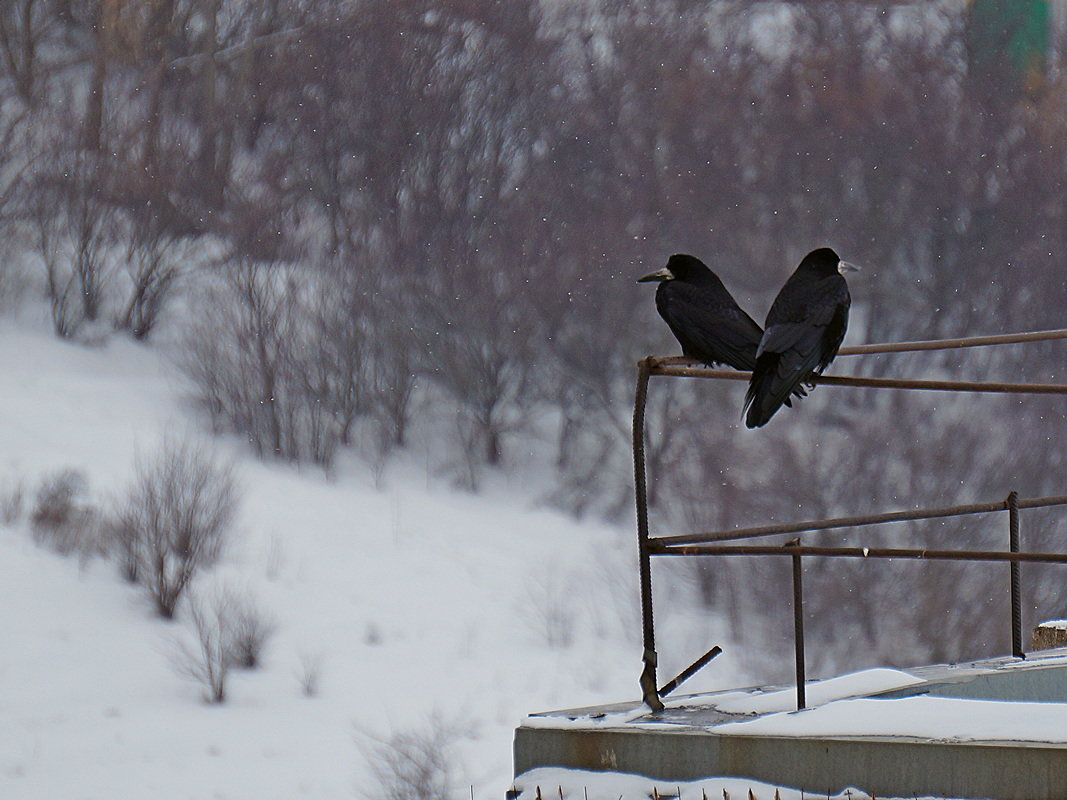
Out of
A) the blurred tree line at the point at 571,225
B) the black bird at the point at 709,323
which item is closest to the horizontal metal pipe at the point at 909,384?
the black bird at the point at 709,323

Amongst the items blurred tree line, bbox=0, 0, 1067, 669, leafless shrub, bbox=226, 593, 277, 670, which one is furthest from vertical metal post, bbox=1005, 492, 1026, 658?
blurred tree line, bbox=0, 0, 1067, 669

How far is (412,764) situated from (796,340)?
14.0 m

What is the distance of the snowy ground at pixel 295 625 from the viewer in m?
17.4

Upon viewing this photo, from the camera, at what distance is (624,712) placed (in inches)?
155

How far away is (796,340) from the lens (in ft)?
14.3

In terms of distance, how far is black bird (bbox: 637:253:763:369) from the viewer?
5199 mm

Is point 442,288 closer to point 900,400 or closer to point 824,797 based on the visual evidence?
point 900,400

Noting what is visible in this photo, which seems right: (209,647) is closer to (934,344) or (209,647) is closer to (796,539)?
(796,539)

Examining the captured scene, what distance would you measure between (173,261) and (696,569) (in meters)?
11.3

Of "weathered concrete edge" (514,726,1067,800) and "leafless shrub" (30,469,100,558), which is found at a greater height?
"leafless shrub" (30,469,100,558)

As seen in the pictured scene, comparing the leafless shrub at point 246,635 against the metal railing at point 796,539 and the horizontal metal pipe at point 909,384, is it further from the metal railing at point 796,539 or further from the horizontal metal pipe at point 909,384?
the horizontal metal pipe at point 909,384

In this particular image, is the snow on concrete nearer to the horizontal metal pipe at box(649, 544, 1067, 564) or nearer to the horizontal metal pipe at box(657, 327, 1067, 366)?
the horizontal metal pipe at box(649, 544, 1067, 564)

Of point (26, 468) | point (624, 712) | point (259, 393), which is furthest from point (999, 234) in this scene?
point (624, 712)

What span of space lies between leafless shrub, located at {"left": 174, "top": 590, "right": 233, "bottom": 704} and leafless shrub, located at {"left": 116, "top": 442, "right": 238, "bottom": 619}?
1.31ft
